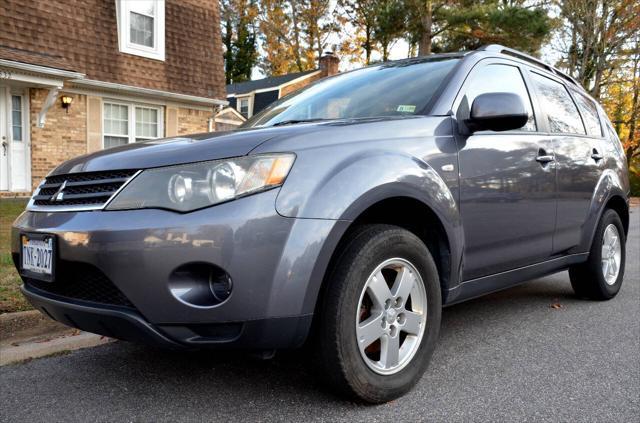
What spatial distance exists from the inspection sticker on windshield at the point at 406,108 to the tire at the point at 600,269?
2.20 m

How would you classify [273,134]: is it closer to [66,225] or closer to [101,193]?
[101,193]

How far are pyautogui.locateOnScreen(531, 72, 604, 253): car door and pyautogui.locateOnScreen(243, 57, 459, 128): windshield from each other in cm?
99

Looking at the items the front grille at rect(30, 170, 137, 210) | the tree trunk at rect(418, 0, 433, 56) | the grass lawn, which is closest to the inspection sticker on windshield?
the front grille at rect(30, 170, 137, 210)

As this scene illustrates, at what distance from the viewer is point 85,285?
2.23m

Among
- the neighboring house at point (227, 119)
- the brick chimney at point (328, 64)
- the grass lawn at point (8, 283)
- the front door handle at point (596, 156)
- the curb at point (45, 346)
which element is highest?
the brick chimney at point (328, 64)

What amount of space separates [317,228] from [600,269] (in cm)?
313

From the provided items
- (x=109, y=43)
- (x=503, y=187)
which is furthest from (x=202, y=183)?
(x=109, y=43)

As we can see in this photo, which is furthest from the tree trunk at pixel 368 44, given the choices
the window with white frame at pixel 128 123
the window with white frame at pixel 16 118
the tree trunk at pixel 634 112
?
the window with white frame at pixel 16 118

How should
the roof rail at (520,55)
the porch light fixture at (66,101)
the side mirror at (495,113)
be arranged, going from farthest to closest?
the porch light fixture at (66,101)
the roof rail at (520,55)
the side mirror at (495,113)

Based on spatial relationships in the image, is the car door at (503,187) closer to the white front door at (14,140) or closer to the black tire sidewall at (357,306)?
the black tire sidewall at (357,306)

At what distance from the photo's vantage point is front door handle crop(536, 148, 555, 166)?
341cm

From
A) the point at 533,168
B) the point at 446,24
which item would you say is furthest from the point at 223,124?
the point at 533,168

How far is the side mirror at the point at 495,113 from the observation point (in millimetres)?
2832

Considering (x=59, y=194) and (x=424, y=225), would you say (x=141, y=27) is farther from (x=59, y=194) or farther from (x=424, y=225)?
(x=424, y=225)
